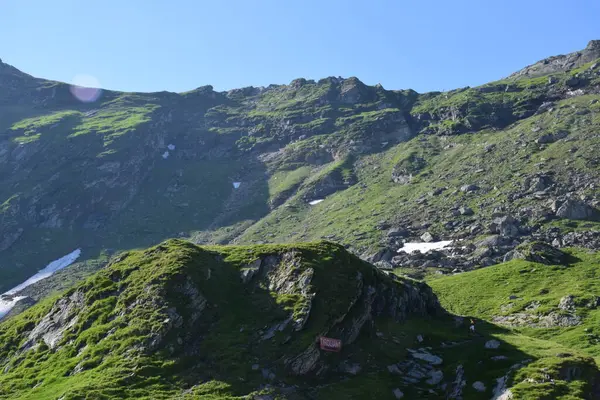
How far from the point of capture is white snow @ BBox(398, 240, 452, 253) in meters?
142

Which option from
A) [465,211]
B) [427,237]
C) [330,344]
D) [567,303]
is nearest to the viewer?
[330,344]

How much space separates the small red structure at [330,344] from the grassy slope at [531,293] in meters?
17.8

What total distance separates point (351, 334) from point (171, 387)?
17.0 m

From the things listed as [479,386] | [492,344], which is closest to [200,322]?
[479,386]

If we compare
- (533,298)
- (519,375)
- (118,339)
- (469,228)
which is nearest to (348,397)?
(519,375)

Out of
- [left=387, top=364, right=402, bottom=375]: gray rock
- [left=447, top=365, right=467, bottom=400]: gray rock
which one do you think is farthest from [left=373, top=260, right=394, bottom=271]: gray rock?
[left=447, top=365, right=467, bottom=400]: gray rock

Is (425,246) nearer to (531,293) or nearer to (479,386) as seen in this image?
(531,293)

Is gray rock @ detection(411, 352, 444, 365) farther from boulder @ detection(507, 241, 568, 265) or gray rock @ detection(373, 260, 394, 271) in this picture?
gray rock @ detection(373, 260, 394, 271)

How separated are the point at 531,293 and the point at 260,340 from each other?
2487 inches

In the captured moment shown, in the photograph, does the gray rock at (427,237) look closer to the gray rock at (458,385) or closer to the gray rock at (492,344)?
the gray rock at (492,344)

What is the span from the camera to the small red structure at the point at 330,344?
43156 millimetres

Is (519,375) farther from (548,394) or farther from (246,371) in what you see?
(246,371)

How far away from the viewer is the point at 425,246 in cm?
14525

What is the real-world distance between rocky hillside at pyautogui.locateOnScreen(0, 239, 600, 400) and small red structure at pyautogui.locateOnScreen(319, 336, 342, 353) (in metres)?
0.55
